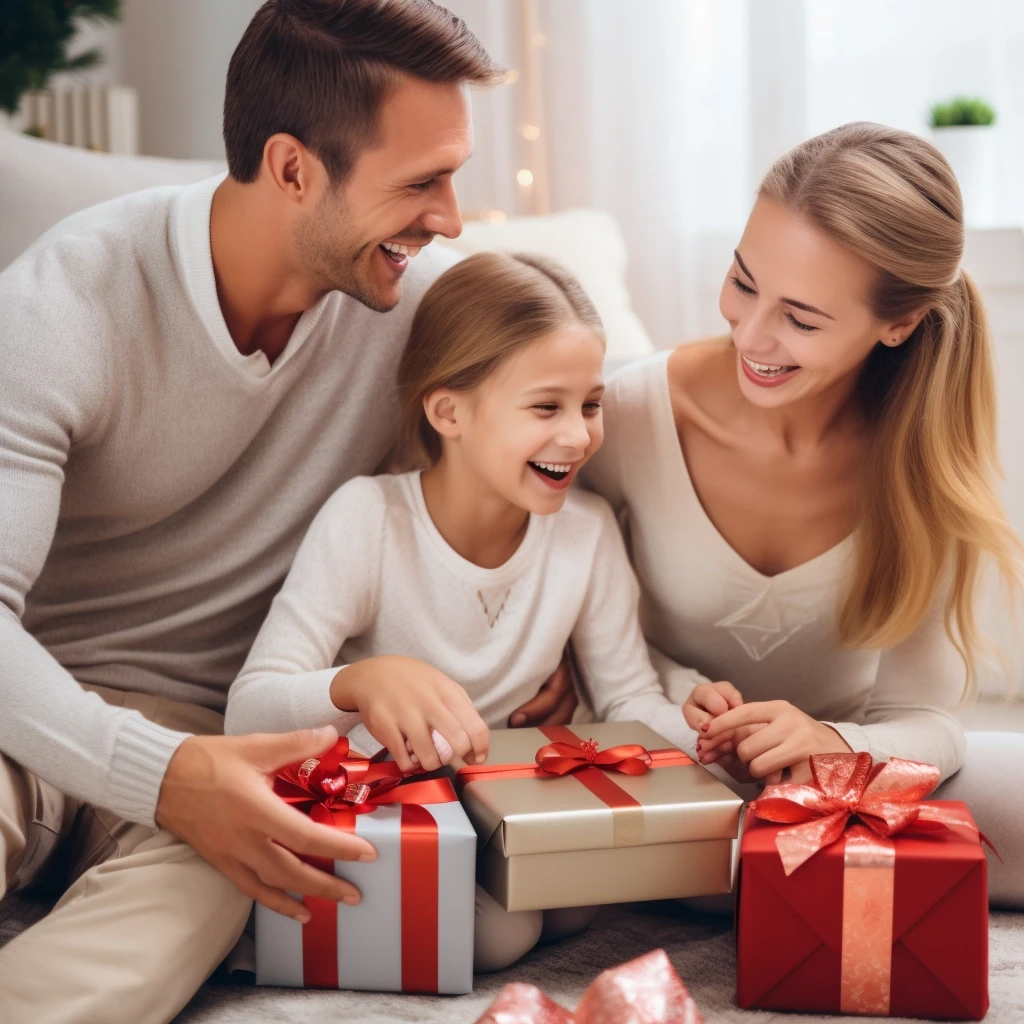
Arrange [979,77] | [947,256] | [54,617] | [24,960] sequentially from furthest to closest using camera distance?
[979,77] < [54,617] < [947,256] < [24,960]

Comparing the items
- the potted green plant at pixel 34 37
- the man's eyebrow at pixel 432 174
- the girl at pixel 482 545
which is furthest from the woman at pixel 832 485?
the potted green plant at pixel 34 37

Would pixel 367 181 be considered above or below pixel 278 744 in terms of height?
above

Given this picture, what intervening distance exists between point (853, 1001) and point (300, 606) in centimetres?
67

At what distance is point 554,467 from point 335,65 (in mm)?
489

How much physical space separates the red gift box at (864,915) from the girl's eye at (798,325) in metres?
0.50

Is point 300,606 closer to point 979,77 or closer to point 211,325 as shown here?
point 211,325

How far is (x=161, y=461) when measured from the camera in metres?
1.36

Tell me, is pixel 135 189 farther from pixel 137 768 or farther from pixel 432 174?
pixel 137 768

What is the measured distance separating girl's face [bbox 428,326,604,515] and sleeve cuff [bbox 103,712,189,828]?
47 centimetres

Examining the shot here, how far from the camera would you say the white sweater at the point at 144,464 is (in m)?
1.12

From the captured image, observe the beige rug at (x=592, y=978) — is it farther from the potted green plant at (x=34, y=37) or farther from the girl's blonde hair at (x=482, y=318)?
the potted green plant at (x=34, y=37)

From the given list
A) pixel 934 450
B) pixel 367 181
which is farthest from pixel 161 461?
pixel 934 450

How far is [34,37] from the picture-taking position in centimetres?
258

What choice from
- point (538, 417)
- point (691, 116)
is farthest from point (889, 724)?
point (691, 116)
